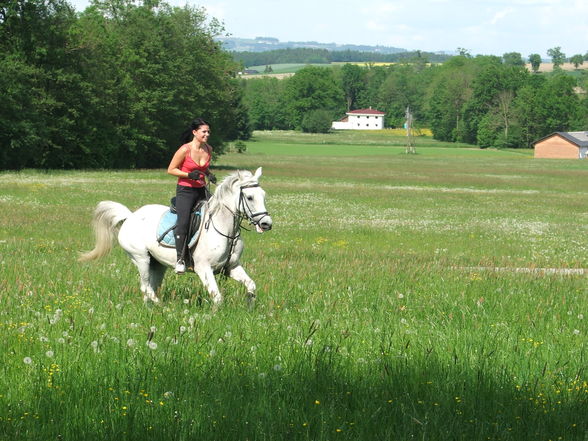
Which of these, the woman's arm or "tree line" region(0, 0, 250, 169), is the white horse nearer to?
the woman's arm

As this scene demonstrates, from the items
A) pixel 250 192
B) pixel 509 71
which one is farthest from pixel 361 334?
pixel 509 71

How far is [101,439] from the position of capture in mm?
→ 5125

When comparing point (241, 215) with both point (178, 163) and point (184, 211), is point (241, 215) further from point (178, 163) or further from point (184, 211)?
point (178, 163)

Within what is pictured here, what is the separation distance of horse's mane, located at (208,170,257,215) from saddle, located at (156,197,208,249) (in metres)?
0.19

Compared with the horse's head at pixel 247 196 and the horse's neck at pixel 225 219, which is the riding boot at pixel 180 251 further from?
the horse's head at pixel 247 196

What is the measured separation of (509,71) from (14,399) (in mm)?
185995

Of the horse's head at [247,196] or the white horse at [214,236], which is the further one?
the white horse at [214,236]

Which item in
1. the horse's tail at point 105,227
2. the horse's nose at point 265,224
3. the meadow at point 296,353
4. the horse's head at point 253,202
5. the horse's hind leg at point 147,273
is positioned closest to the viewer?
the meadow at point 296,353

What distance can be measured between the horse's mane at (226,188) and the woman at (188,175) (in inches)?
8.7

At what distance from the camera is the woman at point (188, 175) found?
10766mm

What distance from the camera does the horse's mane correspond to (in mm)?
10457

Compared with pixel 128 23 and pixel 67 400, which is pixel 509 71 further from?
pixel 67 400

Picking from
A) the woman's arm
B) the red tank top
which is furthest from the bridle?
the woman's arm

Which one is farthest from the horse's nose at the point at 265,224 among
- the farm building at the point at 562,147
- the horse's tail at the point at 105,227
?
the farm building at the point at 562,147
